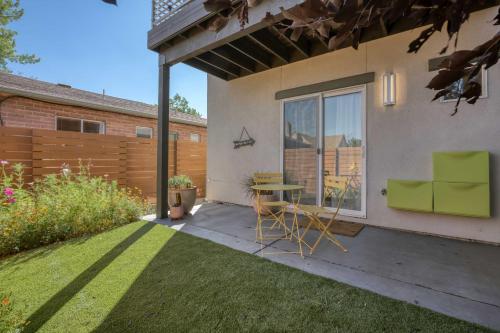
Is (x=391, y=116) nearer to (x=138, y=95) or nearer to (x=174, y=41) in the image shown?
(x=174, y=41)

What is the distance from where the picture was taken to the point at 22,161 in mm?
4809

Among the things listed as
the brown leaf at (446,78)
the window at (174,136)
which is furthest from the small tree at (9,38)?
the brown leaf at (446,78)

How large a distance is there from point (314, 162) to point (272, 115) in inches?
55.0

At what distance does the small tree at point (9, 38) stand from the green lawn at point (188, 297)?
1074cm

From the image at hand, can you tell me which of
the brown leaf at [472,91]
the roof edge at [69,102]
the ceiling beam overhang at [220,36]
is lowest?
the brown leaf at [472,91]

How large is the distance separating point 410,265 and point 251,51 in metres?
Result: 4.17

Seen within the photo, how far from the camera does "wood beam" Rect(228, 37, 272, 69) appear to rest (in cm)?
429

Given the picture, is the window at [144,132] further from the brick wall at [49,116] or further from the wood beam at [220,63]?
the wood beam at [220,63]

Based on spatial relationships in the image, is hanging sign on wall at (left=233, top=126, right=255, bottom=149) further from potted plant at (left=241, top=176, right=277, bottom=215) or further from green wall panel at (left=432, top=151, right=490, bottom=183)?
green wall panel at (left=432, top=151, right=490, bottom=183)

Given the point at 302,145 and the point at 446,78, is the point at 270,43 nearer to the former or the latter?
the point at 302,145

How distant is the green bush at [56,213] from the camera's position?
324cm

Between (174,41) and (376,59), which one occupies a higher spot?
(174,41)

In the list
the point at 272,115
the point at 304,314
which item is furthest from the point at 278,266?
the point at 272,115

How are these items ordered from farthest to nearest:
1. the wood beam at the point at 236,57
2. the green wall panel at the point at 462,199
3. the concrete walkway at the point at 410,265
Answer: the wood beam at the point at 236,57, the green wall panel at the point at 462,199, the concrete walkway at the point at 410,265
